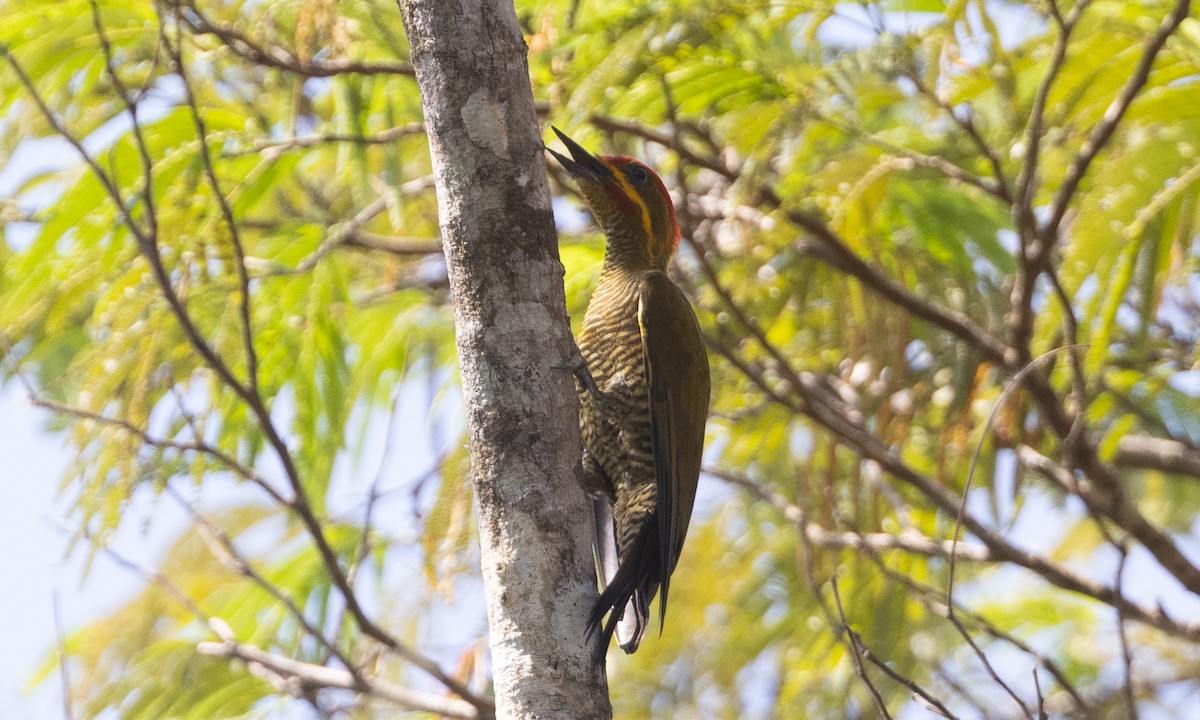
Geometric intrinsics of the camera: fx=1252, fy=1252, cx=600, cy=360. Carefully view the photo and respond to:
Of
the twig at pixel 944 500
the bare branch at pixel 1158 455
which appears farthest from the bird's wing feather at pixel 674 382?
the bare branch at pixel 1158 455

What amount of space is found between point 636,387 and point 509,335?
1263 mm

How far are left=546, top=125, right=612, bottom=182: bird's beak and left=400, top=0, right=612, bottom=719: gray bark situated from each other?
1.15 meters

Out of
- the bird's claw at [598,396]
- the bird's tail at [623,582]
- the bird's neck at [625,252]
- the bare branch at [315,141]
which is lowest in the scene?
the bird's tail at [623,582]

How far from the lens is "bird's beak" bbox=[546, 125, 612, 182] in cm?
348

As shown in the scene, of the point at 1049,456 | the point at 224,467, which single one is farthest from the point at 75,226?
the point at 1049,456

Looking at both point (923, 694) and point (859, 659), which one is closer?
point (923, 694)

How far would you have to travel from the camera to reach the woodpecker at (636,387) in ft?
10.3

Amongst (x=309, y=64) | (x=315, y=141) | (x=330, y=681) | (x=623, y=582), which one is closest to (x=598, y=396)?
(x=623, y=582)

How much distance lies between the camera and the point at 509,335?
86.7 inches

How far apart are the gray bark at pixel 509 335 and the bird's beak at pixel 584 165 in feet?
3.78

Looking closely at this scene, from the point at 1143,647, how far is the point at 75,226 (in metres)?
5.47

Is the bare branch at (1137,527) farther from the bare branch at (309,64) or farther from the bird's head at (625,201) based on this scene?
the bare branch at (309,64)

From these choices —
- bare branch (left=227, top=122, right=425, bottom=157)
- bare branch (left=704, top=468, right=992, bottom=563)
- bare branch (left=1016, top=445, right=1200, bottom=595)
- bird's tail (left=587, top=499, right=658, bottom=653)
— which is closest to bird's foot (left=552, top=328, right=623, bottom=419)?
bird's tail (left=587, top=499, right=658, bottom=653)

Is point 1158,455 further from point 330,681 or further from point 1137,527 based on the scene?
point 330,681
